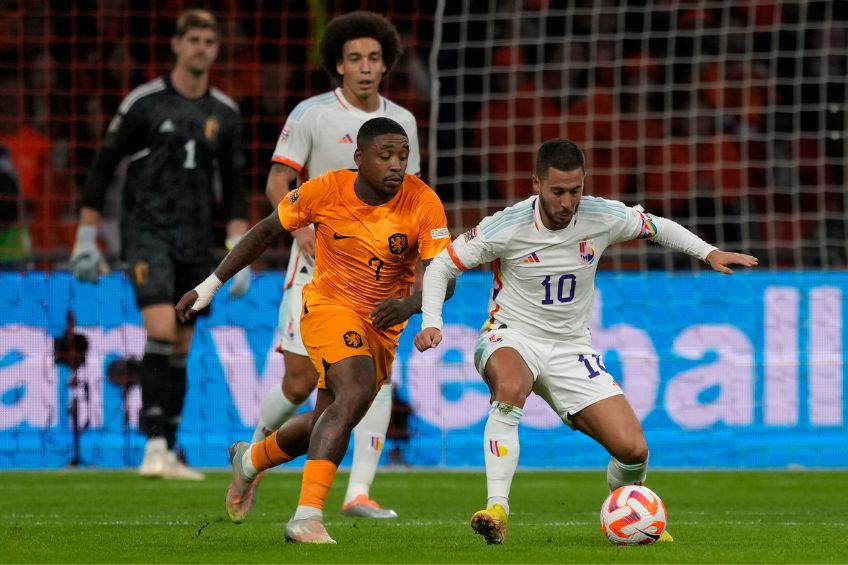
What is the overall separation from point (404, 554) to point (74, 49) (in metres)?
9.15

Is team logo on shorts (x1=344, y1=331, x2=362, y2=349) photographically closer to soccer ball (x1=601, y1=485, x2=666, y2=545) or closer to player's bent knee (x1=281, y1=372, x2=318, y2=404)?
soccer ball (x1=601, y1=485, x2=666, y2=545)

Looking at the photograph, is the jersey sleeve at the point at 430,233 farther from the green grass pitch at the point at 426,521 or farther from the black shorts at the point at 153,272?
the black shorts at the point at 153,272

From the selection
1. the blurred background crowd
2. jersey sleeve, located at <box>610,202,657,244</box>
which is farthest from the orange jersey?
the blurred background crowd

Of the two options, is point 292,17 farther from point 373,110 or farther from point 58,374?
point 373,110

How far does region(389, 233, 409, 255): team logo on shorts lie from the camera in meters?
6.36

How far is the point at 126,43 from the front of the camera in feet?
43.8

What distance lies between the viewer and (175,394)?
9.89m

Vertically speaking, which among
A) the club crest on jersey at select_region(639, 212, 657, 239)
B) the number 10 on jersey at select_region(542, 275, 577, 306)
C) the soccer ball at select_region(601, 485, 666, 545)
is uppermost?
the club crest on jersey at select_region(639, 212, 657, 239)

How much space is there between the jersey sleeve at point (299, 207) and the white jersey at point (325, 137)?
1.18 metres

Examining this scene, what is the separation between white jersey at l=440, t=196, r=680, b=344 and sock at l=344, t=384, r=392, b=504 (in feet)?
4.40

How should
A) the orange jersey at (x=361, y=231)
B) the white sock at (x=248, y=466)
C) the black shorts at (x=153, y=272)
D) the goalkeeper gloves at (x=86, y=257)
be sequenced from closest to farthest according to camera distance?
the orange jersey at (x=361, y=231), the white sock at (x=248, y=466), the black shorts at (x=153, y=272), the goalkeeper gloves at (x=86, y=257)

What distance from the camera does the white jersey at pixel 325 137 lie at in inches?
299

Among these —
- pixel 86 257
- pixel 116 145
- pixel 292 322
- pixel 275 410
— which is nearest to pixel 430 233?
pixel 292 322

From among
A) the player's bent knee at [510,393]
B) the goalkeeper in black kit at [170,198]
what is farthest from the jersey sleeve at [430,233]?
the goalkeeper in black kit at [170,198]
